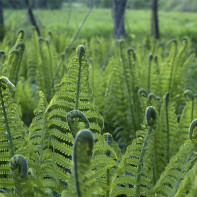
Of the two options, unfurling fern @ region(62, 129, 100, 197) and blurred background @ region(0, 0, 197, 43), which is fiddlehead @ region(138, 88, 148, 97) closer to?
unfurling fern @ region(62, 129, 100, 197)

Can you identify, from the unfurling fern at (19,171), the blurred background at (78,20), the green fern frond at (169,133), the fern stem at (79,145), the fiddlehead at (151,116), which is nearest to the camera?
→ the fern stem at (79,145)

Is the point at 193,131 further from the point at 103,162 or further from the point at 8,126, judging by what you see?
the point at 8,126

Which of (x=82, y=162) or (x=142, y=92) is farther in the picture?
(x=142, y=92)

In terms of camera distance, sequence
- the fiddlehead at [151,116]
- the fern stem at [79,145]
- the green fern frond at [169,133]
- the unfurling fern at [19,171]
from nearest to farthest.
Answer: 1. the fern stem at [79,145]
2. the unfurling fern at [19,171]
3. the fiddlehead at [151,116]
4. the green fern frond at [169,133]

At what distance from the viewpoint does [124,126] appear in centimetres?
171

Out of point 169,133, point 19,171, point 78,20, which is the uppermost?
point 78,20

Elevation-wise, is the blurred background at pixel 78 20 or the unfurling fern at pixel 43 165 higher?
the blurred background at pixel 78 20

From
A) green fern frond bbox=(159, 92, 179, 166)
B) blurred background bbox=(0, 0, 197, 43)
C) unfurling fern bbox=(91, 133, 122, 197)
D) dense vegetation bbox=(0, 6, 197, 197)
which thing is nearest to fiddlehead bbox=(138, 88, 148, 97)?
dense vegetation bbox=(0, 6, 197, 197)

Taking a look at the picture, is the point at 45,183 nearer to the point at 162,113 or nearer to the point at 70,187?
the point at 70,187

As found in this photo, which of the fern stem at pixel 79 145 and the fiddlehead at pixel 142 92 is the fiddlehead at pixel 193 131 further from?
the fiddlehead at pixel 142 92

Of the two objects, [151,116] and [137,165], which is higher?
[151,116]

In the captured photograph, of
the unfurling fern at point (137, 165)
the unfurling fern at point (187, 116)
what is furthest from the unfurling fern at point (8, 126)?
the unfurling fern at point (187, 116)

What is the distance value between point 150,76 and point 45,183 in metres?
1.28

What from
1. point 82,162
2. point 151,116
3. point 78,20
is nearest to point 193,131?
point 151,116
